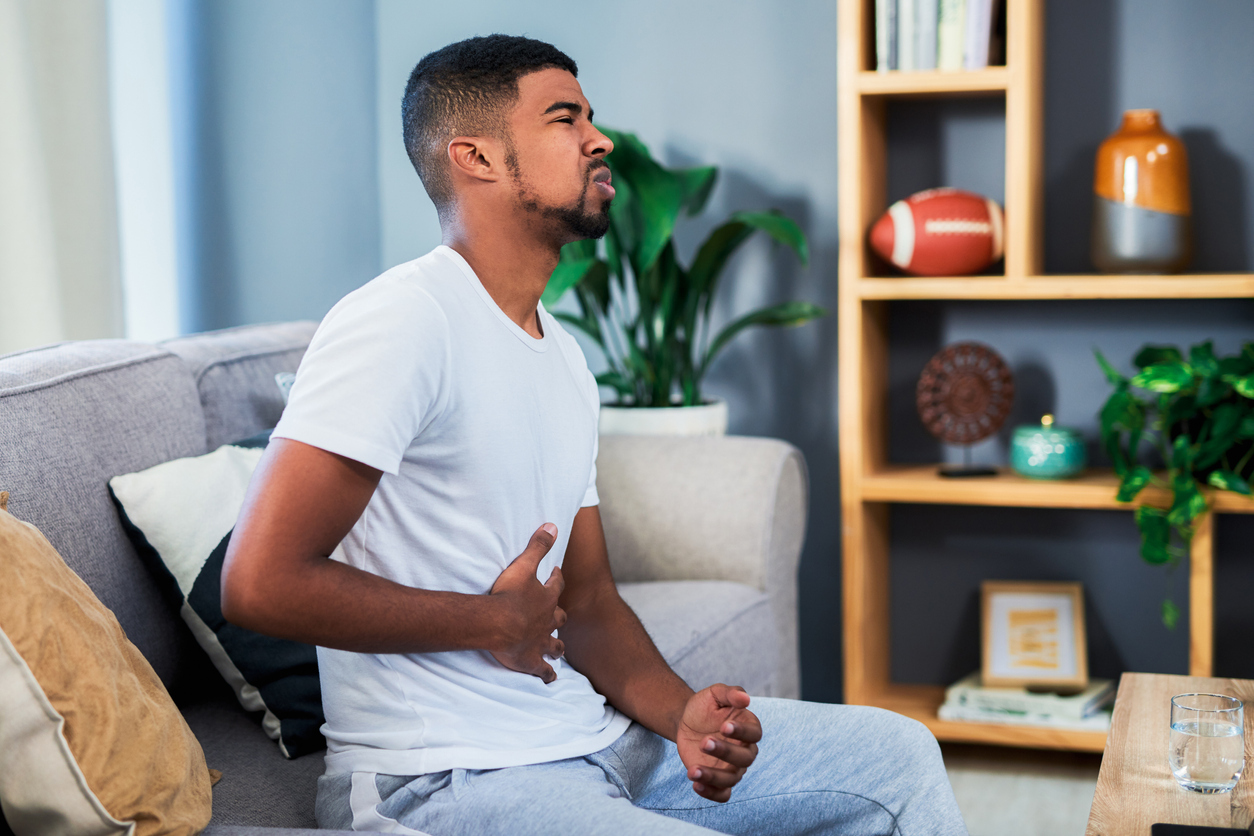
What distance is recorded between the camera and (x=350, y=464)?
0.86 metres

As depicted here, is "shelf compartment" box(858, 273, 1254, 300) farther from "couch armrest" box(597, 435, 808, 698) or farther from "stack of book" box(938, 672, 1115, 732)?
"stack of book" box(938, 672, 1115, 732)

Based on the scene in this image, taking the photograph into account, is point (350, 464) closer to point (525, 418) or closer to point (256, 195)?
point (525, 418)

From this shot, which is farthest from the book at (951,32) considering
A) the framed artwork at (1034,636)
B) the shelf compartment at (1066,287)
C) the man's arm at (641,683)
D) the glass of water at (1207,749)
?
the glass of water at (1207,749)

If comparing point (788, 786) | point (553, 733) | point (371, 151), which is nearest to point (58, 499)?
point (553, 733)

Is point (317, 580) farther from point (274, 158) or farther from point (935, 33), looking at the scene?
point (274, 158)

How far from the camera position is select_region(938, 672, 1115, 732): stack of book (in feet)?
7.07

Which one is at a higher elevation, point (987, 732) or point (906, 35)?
point (906, 35)

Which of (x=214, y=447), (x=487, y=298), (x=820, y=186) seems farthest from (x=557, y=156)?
(x=820, y=186)

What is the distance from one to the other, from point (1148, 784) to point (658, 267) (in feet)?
4.99

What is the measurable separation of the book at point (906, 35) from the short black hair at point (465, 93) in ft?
4.08

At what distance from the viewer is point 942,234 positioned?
2.16m

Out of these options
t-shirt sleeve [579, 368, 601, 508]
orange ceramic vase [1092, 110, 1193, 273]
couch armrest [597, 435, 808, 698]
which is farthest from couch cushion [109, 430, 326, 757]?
orange ceramic vase [1092, 110, 1193, 273]

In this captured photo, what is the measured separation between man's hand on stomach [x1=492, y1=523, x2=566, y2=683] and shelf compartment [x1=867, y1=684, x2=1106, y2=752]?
1283 mm

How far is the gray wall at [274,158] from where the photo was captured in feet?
7.57
